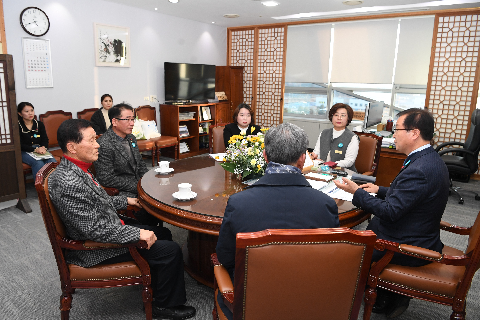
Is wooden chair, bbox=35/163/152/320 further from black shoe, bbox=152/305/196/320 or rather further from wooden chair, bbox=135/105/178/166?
wooden chair, bbox=135/105/178/166

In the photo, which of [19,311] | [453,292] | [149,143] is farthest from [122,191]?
[149,143]

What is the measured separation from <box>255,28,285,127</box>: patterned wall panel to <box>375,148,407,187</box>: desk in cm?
345

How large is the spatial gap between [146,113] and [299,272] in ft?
18.2

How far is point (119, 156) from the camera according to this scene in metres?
2.65

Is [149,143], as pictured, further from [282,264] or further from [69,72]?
[282,264]

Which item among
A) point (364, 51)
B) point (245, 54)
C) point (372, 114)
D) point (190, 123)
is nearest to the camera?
point (372, 114)

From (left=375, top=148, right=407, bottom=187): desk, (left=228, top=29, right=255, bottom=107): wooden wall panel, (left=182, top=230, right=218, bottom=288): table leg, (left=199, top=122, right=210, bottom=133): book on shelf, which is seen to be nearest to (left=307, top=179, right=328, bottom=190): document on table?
(left=182, top=230, right=218, bottom=288): table leg

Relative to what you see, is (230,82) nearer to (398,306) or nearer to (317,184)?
(317,184)

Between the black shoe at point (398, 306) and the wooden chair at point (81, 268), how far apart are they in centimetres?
148

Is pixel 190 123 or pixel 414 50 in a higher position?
pixel 414 50

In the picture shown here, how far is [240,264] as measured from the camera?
105cm

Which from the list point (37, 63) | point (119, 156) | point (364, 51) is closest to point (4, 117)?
point (37, 63)


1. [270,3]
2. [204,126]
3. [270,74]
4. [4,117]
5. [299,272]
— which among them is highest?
[270,3]

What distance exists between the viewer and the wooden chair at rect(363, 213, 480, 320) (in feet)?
5.19
